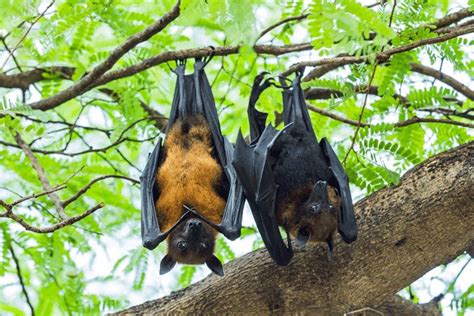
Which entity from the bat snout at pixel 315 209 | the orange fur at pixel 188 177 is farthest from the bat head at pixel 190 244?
the bat snout at pixel 315 209

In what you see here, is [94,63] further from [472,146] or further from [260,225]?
[472,146]

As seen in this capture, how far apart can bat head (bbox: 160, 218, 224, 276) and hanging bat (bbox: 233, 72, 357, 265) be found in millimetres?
640

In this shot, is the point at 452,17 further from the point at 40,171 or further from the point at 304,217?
the point at 40,171

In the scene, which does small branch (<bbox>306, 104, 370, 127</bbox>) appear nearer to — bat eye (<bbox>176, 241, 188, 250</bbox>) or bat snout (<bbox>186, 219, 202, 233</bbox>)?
bat snout (<bbox>186, 219, 202, 233</bbox>)

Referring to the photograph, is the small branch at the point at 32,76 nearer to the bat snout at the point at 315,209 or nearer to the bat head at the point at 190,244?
the bat head at the point at 190,244

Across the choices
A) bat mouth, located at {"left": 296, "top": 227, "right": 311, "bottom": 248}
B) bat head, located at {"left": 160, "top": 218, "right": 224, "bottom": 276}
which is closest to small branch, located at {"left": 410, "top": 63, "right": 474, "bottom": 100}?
bat mouth, located at {"left": 296, "top": 227, "right": 311, "bottom": 248}

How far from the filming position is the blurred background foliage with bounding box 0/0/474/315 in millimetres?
6531

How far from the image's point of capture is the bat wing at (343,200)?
600 cm

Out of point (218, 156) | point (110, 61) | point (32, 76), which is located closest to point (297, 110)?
point (218, 156)

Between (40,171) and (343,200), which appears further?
(40,171)

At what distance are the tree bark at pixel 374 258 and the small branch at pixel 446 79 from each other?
1379 millimetres

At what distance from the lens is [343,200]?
6.22 m

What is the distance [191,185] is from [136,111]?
1283 millimetres

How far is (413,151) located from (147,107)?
2883mm
